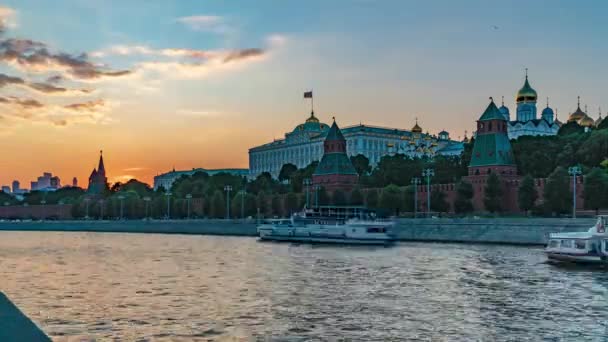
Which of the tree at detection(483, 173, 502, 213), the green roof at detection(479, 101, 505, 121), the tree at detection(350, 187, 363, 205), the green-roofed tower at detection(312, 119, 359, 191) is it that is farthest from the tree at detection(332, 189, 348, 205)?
the tree at detection(483, 173, 502, 213)

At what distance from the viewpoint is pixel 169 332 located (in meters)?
23.0

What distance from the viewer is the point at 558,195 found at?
77375 millimetres

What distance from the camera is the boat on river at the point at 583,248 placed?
152ft

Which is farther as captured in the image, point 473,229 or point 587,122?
point 587,122

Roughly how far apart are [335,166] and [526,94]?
70.1 metres

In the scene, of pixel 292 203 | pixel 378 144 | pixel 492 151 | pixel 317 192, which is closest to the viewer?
pixel 492 151

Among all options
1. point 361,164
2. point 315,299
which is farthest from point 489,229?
point 361,164

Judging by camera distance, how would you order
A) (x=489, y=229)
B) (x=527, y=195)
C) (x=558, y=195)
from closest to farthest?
1. (x=489, y=229)
2. (x=558, y=195)
3. (x=527, y=195)

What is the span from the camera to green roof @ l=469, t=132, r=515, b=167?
9294cm

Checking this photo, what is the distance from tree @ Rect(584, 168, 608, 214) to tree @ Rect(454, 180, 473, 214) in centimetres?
1720

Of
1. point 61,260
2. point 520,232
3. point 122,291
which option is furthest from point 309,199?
point 122,291

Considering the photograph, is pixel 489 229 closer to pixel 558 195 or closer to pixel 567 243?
pixel 558 195

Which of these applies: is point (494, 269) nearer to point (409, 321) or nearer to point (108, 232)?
point (409, 321)

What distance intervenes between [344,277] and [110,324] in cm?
1762
